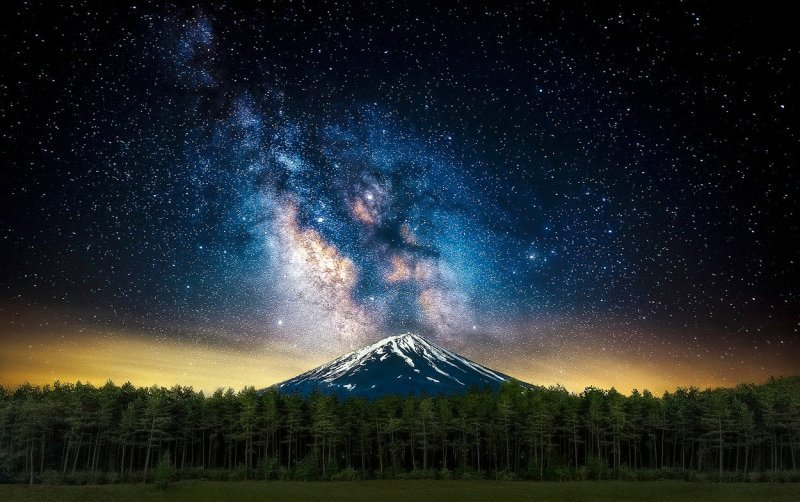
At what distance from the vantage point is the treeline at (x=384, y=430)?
7525cm

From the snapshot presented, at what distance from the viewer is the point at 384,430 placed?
84188 mm

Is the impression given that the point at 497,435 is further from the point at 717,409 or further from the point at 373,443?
the point at 717,409

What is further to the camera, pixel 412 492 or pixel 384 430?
pixel 384 430

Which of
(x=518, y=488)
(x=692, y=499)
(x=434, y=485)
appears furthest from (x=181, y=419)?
(x=692, y=499)

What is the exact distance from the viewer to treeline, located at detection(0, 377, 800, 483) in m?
75.2

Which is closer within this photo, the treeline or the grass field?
the grass field

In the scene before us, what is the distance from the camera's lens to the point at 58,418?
7656 centimetres

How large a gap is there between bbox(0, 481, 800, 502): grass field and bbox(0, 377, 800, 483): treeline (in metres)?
12.3

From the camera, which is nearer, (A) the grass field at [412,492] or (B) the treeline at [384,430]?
(A) the grass field at [412,492]

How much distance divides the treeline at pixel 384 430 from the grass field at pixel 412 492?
482 inches

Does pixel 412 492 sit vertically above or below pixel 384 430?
below

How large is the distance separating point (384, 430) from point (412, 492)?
3117 centimetres

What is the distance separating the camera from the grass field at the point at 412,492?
159ft

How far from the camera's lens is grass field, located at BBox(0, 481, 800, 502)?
48312mm
